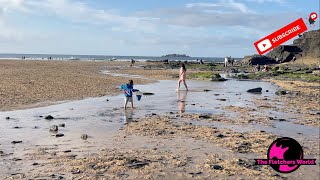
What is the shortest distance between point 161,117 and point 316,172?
8465 mm

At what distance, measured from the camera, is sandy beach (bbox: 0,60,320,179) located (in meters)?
8.64

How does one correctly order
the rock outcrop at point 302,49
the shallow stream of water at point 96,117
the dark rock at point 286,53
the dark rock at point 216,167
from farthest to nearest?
the dark rock at point 286,53, the rock outcrop at point 302,49, the shallow stream of water at point 96,117, the dark rock at point 216,167


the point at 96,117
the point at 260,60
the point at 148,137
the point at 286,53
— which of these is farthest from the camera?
the point at 260,60

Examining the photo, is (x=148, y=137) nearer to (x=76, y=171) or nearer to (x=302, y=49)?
(x=76, y=171)

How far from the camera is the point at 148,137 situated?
12141 mm

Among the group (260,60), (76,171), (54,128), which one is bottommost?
(76,171)

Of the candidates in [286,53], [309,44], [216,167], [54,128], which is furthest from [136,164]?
[286,53]

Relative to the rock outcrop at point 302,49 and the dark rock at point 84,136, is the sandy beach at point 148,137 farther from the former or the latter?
the rock outcrop at point 302,49

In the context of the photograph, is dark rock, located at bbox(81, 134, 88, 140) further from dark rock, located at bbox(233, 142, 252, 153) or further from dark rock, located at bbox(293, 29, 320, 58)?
dark rock, located at bbox(293, 29, 320, 58)

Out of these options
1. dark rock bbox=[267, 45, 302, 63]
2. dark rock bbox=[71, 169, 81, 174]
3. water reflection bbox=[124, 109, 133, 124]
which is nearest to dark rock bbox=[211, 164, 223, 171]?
dark rock bbox=[71, 169, 81, 174]

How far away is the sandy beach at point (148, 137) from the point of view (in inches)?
→ 340

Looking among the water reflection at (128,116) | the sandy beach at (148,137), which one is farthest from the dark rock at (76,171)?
the water reflection at (128,116)

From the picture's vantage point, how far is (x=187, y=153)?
10.2m

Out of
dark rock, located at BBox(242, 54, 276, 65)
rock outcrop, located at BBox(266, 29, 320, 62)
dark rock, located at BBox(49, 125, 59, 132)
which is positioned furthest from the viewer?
dark rock, located at BBox(242, 54, 276, 65)
